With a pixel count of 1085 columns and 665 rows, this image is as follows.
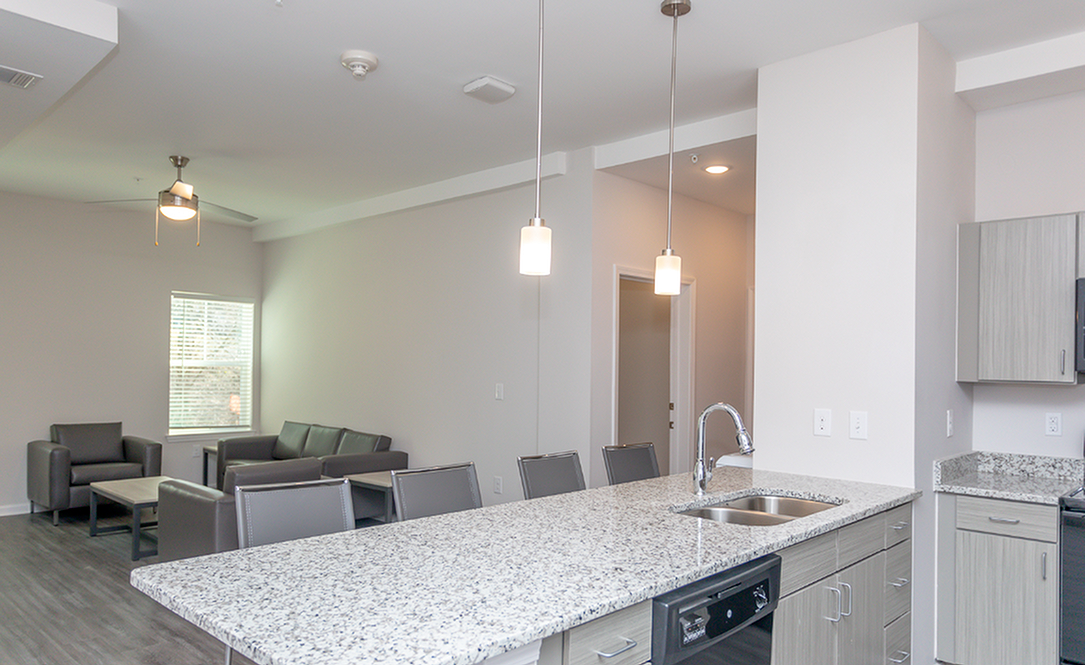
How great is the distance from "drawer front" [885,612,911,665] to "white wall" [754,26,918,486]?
1.82 feet

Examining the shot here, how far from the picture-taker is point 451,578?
1.59m

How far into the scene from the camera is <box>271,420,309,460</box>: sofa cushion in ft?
22.9

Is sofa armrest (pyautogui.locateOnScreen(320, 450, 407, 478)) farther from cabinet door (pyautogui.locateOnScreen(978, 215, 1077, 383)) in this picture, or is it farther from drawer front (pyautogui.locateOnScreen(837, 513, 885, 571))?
cabinet door (pyautogui.locateOnScreen(978, 215, 1077, 383))

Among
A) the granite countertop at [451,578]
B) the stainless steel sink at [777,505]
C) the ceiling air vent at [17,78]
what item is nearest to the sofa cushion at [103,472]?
the ceiling air vent at [17,78]

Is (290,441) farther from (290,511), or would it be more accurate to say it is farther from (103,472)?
(290,511)

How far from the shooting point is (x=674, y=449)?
538cm

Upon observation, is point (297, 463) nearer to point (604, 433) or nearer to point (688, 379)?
point (604, 433)

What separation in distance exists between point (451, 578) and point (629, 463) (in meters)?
1.79

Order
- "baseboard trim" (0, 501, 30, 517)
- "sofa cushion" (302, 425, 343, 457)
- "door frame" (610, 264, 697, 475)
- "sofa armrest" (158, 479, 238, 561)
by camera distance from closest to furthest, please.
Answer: "sofa armrest" (158, 479, 238, 561)
"door frame" (610, 264, 697, 475)
"baseboard trim" (0, 501, 30, 517)
"sofa cushion" (302, 425, 343, 457)

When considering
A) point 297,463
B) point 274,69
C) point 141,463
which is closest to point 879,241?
point 274,69

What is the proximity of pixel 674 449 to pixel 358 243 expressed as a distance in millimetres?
3612

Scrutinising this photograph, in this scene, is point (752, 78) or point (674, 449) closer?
point (752, 78)

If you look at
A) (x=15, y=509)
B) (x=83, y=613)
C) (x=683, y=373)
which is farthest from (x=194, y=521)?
(x=15, y=509)

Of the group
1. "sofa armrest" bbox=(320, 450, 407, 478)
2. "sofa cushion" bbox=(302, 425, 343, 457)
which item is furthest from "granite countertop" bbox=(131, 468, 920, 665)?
"sofa cushion" bbox=(302, 425, 343, 457)
